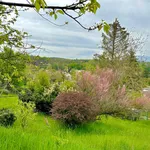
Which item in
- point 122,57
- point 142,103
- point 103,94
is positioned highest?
point 122,57

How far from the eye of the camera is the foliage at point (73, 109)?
10469 millimetres

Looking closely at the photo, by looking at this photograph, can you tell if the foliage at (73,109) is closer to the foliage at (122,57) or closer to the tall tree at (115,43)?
the foliage at (122,57)

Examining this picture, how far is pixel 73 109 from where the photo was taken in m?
10.5

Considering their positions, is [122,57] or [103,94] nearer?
[103,94]

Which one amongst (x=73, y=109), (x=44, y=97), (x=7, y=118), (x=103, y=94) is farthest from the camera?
(x=44, y=97)

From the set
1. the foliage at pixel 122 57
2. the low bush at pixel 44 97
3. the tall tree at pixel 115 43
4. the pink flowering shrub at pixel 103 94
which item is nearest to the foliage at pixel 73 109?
the pink flowering shrub at pixel 103 94

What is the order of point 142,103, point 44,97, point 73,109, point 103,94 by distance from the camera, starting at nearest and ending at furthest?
point 73,109, point 103,94, point 44,97, point 142,103

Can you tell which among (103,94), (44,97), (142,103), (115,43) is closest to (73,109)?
(103,94)

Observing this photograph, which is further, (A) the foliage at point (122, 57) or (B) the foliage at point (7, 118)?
(A) the foliage at point (122, 57)

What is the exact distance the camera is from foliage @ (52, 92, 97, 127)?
412 inches

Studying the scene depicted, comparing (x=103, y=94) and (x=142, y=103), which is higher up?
(x=103, y=94)

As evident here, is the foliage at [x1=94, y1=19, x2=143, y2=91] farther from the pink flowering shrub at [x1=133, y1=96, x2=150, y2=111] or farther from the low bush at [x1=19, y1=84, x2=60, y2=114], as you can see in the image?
the low bush at [x1=19, y1=84, x2=60, y2=114]

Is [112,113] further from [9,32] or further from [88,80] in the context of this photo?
[9,32]

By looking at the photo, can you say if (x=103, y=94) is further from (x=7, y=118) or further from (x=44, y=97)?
(x=7, y=118)
